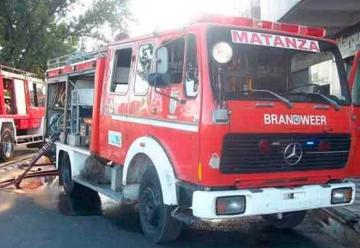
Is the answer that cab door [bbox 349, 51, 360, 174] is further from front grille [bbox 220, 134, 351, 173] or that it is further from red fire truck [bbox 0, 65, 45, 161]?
red fire truck [bbox 0, 65, 45, 161]

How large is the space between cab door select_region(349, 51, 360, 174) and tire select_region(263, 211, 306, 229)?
36.9 inches

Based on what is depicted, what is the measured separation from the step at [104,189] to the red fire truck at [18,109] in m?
7.41

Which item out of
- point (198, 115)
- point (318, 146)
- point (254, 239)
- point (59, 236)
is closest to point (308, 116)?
point (318, 146)

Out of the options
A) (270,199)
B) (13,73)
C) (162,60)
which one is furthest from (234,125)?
(13,73)

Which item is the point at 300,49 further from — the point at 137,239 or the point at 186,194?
the point at 137,239

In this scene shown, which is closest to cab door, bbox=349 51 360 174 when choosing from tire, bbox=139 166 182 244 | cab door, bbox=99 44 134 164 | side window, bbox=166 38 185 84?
side window, bbox=166 38 185 84

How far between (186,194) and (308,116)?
152 cm

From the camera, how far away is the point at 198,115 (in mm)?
5352

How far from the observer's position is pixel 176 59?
5.83 metres

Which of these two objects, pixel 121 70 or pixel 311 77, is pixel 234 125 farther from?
pixel 121 70

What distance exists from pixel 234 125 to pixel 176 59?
1.04 metres

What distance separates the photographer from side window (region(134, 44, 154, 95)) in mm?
6457

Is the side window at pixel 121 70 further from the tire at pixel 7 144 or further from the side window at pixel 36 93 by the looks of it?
the side window at pixel 36 93

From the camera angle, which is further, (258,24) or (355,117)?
(355,117)
